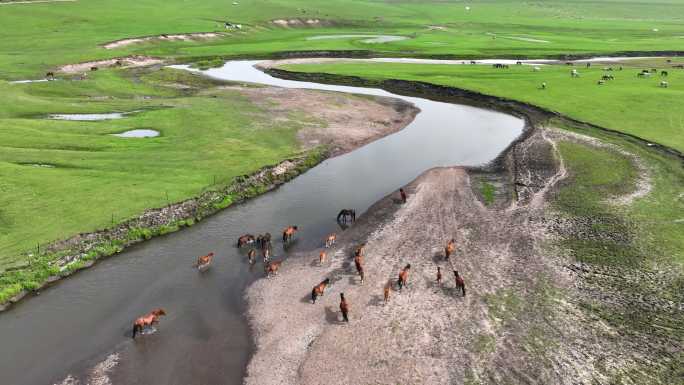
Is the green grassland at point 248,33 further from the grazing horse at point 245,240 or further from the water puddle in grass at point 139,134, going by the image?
the grazing horse at point 245,240

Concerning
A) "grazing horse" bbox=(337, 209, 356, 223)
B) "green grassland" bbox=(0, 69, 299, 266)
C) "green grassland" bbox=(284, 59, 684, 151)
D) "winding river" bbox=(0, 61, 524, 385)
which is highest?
"green grassland" bbox=(284, 59, 684, 151)

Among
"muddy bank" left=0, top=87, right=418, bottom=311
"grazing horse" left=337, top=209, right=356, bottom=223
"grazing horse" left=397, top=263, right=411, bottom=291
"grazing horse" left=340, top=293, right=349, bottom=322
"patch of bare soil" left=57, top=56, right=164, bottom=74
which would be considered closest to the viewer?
"grazing horse" left=340, top=293, right=349, bottom=322

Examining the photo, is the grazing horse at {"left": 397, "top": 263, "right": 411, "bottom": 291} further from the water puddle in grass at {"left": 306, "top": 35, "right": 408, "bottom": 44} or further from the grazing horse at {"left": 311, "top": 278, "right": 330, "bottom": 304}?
the water puddle in grass at {"left": 306, "top": 35, "right": 408, "bottom": 44}

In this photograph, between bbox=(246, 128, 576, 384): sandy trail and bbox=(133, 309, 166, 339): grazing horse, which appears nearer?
bbox=(246, 128, 576, 384): sandy trail

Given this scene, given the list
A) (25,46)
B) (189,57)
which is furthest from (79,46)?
(189,57)

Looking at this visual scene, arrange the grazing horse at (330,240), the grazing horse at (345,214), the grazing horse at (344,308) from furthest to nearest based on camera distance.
Result: 1. the grazing horse at (345,214)
2. the grazing horse at (330,240)
3. the grazing horse at (344,308)

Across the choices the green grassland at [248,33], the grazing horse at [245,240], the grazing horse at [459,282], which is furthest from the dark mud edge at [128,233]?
the green grassland at [248,33]

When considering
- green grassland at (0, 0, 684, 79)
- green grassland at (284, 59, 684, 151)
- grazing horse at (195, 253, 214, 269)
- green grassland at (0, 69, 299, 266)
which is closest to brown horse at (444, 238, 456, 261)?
grazing horse at (195, 253, 214, 269)

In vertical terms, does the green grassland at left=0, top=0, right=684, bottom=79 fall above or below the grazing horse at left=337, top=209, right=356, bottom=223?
above
